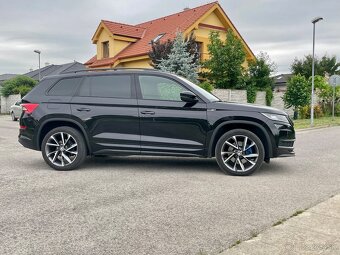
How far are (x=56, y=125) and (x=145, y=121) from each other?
166 cm

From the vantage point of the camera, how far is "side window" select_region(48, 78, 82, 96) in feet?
21.7

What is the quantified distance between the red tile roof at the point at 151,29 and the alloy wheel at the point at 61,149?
1912cm

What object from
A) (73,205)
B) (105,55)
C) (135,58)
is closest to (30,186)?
(73,205)

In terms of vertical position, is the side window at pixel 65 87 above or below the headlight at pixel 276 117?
above

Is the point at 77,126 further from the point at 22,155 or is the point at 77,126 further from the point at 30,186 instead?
the point at 22,155

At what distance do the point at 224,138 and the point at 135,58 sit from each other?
2087 centimetres

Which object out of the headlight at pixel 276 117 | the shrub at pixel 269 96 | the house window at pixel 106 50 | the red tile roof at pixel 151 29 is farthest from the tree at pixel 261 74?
the headlight at pixel 276 117

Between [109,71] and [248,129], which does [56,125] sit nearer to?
[109,71]

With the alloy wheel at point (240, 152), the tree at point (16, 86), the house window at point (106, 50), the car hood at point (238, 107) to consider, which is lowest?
the alloy wheel at point (240, 152)

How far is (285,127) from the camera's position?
6.12 meters

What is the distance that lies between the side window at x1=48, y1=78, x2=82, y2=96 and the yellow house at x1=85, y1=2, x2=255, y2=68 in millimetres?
18503

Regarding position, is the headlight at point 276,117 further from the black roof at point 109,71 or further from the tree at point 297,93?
the tree at point 297,93

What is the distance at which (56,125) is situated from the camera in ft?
21.6

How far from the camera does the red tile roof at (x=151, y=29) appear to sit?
2564 centimetres
